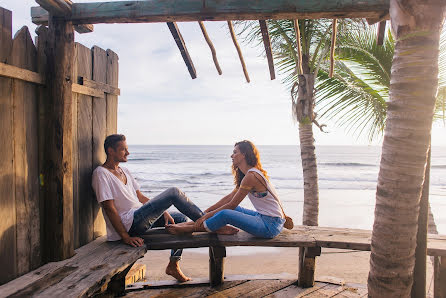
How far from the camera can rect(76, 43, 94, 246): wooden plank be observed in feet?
11.3

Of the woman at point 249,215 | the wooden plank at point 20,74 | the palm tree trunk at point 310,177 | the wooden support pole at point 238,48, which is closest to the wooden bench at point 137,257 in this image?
the woman at point 249,215

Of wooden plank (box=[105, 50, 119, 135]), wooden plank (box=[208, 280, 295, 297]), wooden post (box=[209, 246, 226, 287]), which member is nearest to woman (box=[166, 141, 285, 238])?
wooden post (box=[209, 246, 226, 287])

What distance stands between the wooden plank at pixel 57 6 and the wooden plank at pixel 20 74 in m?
0.57

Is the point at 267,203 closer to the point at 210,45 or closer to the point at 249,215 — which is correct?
the point at 249,215

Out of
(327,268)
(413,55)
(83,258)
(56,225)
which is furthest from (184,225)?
(327,268)

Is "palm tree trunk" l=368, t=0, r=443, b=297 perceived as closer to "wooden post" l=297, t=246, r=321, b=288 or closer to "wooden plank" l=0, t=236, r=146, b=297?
"wooden post" l=297, t=246, r=321, b=288

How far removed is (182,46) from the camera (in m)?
→ 3.41

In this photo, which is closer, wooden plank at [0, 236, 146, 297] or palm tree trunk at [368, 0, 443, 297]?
palm tree trunk at [368, 0, 443, 297]

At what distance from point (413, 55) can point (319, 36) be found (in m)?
Result: 4.33

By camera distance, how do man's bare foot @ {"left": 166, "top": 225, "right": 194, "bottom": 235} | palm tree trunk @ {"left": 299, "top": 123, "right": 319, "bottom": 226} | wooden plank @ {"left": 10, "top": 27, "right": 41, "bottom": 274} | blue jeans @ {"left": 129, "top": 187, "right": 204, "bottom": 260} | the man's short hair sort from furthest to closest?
palm tree trunk @ {"left": 299, "top": 123, "right": 319, "bottom": 226}, man's bare foot @ {"left": 166, "top": 225, "right": 194, "bottom": 235}, the man's short hair, blue jeans @ {"left": 129, "top": 187, "right": 204, "bottom": 260}, wooden plank @ {"left": 10, "top": 27, "right": 41, "bottom": 274}

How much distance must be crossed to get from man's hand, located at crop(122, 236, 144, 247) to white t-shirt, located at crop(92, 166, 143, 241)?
0.41ft

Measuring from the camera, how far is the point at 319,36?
5.99 meters

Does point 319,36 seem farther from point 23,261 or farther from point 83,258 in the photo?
point 23,261

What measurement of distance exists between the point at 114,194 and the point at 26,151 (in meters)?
1.09
